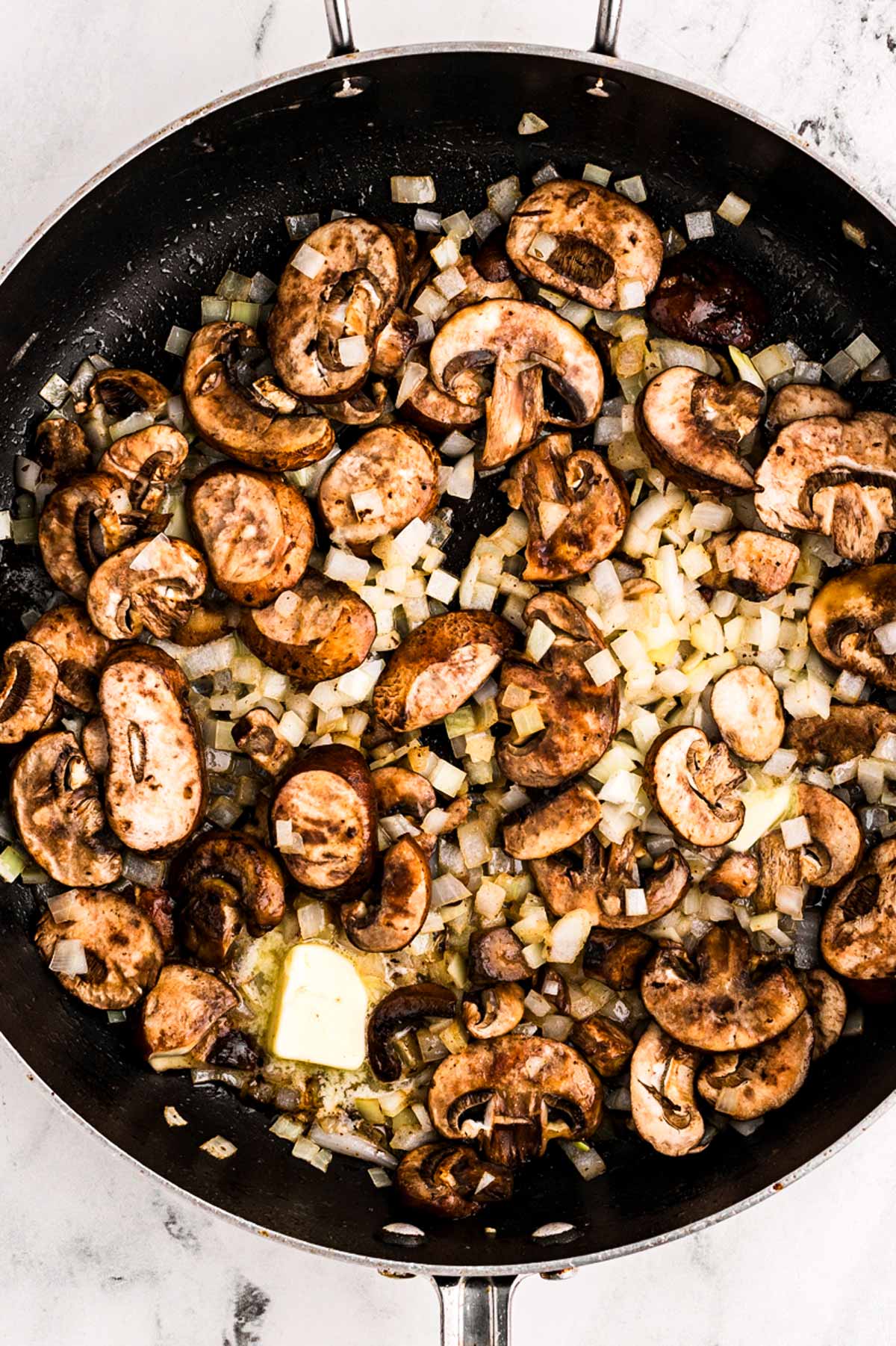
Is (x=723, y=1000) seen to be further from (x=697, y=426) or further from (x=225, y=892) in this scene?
(x=697, y=426)

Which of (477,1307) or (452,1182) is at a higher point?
(452,1182)

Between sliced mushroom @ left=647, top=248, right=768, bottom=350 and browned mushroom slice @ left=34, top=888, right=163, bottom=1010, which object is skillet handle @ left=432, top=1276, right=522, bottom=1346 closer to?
browned mushroom slice @ left=34, top=888, right=163, bottom=1010

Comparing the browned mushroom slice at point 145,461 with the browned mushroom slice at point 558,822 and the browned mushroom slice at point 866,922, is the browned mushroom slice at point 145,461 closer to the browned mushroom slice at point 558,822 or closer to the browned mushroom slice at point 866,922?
the browned mushroom slice at point 558,822

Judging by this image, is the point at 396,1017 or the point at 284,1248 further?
the point at 284,1248

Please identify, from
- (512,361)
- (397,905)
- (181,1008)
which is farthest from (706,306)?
(181,1008)

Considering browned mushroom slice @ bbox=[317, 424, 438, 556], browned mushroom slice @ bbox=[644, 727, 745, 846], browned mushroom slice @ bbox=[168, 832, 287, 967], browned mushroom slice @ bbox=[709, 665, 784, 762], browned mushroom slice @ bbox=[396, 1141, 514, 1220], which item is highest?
browned mushroom slice @ bbox=[317, 424, 438, 556]

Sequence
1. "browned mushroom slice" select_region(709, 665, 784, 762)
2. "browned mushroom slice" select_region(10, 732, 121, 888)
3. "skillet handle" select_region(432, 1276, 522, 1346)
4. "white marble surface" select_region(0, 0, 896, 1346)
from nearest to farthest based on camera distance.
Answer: "skillet handle" select_region(432, 1276, 522, 1346)
"browned mushroom slice" select_region(10, 732, 121, 888)
"browned mushroom slice" select_region(709, 665, 784, 762)
"white marble surface" select_region(0, 0, 896, 1346)

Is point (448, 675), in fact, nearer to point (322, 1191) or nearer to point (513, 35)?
point (322, 1191)

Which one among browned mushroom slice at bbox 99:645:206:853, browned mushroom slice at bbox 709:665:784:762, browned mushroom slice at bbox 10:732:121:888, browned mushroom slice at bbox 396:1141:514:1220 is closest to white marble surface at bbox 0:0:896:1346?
browned mushroom slice at bbox 396:1141:514:1220
